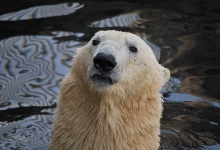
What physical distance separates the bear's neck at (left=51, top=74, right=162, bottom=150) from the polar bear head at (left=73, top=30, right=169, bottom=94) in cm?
12

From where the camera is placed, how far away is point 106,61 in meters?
3.68

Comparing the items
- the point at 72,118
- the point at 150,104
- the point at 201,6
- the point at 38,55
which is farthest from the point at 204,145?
the point at 201,6

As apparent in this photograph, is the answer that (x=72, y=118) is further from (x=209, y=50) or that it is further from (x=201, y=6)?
(x=201, y=6)

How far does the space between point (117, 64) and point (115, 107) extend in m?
0.37

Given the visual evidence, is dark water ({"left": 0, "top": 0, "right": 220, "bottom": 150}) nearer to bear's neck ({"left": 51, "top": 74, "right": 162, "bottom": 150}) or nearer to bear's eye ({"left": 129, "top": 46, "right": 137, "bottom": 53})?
bear's neck ({"left": 51, "top": 74, "right": 162, "bottom": 150})

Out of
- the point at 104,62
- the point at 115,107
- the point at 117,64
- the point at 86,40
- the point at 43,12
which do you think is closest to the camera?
the point at 104,62

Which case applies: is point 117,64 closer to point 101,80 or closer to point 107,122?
point 101,80

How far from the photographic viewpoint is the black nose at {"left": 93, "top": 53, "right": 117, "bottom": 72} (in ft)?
12.0

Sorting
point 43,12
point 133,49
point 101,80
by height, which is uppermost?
point 133,49

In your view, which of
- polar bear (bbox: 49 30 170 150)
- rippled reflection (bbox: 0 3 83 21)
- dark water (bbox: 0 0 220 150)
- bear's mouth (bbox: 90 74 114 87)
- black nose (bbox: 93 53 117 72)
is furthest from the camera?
rippled reflection (bbox: 0 3 83 21)

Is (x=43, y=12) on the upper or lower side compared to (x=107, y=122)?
upper

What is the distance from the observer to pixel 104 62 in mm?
3688

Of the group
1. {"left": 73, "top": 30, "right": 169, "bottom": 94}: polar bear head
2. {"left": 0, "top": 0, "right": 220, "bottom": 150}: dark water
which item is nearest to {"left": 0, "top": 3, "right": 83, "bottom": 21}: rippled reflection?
{"left": 0, "top": 0, "right": 220, "bottom": 150}: dark water

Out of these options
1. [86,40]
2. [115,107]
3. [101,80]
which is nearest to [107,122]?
[115,107]
